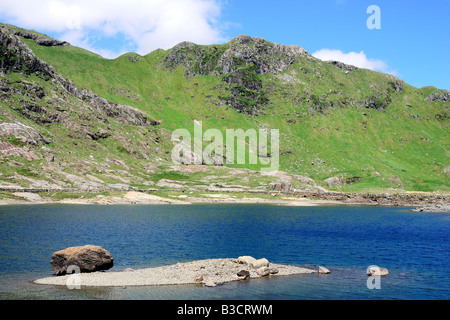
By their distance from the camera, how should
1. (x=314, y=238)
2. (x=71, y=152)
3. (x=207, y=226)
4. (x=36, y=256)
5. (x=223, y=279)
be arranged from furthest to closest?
(x=71, y=152) → (x=207, y=226) → (x=314, y=238) → (x=36, y=256) → (x=223, y=279)

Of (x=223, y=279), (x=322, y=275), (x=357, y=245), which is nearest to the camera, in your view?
(x=223, y=279)

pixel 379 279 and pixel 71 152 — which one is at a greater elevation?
pixel 71 152

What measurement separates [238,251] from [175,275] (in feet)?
63.5

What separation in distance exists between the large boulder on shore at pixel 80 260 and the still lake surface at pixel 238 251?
1.83 meters

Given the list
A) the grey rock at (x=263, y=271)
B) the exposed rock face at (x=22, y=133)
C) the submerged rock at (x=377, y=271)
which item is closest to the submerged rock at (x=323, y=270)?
the submerged rock at (x=377, y=271)

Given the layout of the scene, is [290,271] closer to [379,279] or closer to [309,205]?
[379,279]

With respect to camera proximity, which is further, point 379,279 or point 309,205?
point 309,205

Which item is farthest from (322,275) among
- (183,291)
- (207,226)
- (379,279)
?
(207,226)

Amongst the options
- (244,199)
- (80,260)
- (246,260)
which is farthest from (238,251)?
(244,199)

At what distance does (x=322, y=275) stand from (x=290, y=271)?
402 centimetres

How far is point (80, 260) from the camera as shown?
4222cm

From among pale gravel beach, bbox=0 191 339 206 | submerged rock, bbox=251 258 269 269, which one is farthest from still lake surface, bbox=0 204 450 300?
pale gravel beach, bbox=0 191 339 206

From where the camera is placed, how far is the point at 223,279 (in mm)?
38812
